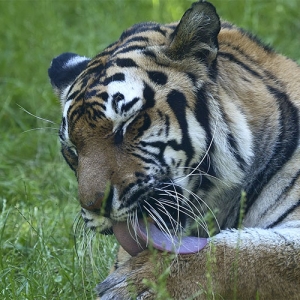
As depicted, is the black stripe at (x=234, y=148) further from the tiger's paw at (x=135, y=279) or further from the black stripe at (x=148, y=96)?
the tiger's paw at (x=135, y=279)

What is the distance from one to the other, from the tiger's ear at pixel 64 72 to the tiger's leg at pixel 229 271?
3.09 feet

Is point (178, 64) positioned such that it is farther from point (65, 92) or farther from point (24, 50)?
Result: point (24, 50)

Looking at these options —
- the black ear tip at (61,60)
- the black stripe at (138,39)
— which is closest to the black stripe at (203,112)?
the black stripe at (138,39)

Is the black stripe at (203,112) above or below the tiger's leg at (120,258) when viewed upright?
above

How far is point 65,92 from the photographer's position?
3432 mm

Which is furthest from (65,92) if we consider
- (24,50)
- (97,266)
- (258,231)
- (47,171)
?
(24,50)

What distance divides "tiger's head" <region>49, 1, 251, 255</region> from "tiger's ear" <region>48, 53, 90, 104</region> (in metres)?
0.28

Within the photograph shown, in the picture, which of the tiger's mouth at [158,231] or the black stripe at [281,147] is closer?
the tiger's mouth at [158,231]

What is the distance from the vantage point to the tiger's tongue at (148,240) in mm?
2885

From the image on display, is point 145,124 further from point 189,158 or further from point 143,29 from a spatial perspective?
point 143,29

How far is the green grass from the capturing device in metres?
3.53

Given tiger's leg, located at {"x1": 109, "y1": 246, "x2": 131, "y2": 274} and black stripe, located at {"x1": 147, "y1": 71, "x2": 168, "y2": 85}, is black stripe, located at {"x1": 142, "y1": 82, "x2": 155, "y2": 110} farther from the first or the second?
tiger's leg, located at {"x1": 109, "y1": 246, "x2": 131, "y2": 274}

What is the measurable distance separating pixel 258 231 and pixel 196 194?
0.30m

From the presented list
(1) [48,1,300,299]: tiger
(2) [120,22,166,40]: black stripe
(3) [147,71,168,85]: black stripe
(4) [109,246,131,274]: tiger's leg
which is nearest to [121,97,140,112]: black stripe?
(1) [48,1,300,299]: tiger
